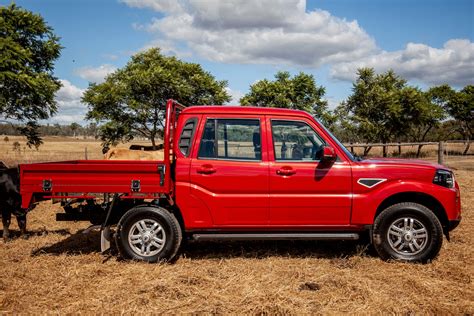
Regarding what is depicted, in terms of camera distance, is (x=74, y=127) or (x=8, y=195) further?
(x=74, y=127)

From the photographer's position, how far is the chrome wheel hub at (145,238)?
16.9 feet

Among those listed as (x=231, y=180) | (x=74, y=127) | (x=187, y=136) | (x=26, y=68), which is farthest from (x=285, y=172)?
(x=74, y=127)

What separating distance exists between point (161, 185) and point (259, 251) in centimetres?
176

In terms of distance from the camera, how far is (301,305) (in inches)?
152

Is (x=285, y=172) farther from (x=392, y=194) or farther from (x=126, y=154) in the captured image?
(x=126, y=154)

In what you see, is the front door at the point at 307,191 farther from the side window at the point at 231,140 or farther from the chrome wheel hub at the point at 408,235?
the chrome wheel hub at the point at 408,235

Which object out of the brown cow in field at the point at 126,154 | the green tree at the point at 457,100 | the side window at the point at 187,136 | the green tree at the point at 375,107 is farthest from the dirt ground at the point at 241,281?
the green tree at the point at 457,100

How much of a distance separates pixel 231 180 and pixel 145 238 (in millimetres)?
1330

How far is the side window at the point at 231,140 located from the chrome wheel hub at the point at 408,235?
1941mm

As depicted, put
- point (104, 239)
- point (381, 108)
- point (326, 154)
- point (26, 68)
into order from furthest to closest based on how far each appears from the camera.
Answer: point (381, 108)
point (26, 68)
point (104, 239)
point (326, 154)

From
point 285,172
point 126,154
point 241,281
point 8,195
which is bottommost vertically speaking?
point 241,281

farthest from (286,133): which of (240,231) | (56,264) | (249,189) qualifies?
(56,264)

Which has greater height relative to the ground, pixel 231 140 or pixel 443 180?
pixel 231 140

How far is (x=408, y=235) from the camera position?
5125 millimetres
